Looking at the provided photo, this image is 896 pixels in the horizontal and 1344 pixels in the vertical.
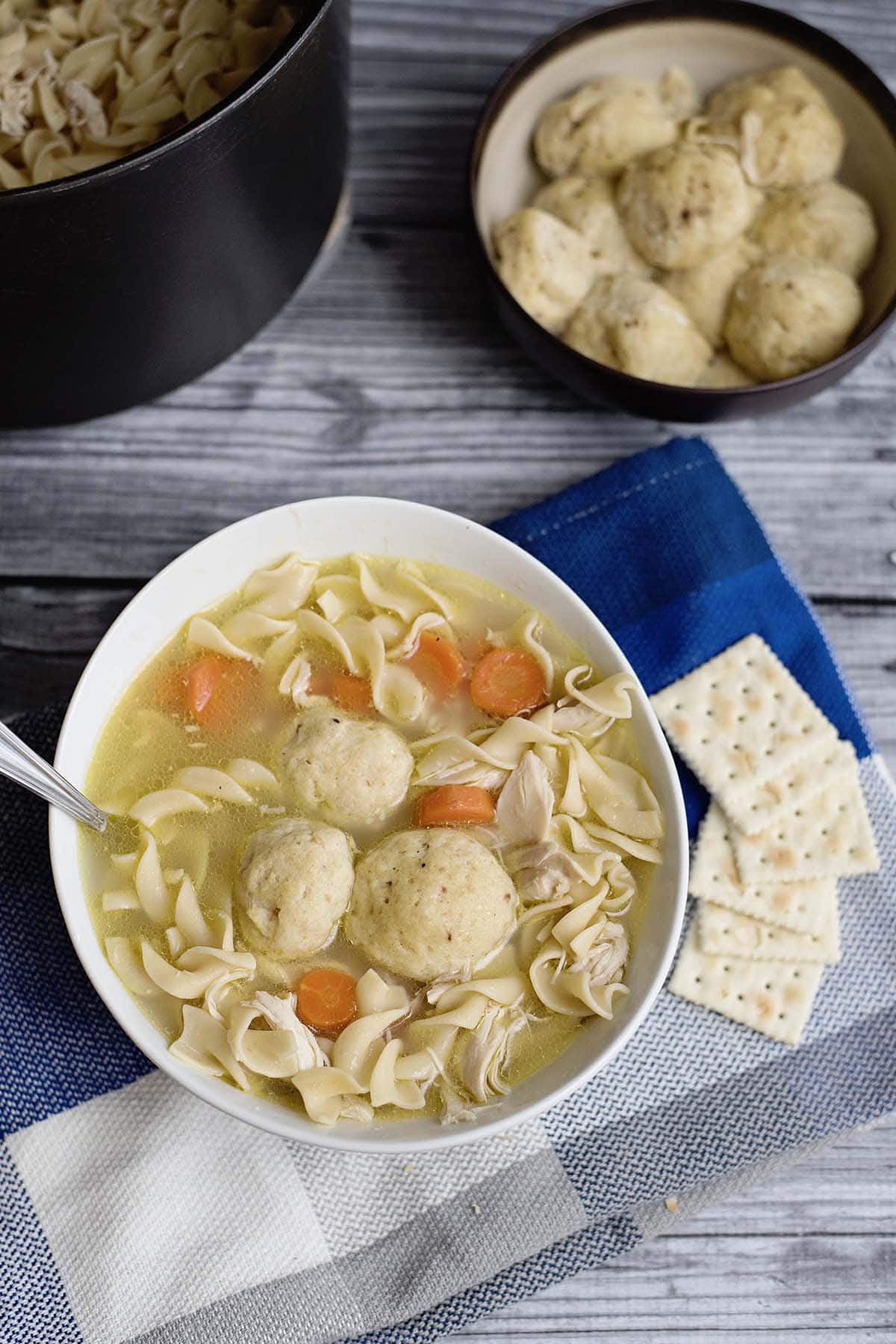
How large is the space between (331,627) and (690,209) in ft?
5.62

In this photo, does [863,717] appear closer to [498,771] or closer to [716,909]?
[716,909]

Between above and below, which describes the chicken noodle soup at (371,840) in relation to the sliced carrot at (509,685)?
below

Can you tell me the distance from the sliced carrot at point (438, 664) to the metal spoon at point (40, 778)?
2.86 feet

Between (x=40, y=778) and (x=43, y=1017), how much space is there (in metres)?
0.79

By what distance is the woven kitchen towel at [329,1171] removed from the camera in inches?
132

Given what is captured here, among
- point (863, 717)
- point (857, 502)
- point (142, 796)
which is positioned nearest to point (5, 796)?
point (142, 796)

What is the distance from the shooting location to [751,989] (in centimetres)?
355

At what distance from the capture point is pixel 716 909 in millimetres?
3578

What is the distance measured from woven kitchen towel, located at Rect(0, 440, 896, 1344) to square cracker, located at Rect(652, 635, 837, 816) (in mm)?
126

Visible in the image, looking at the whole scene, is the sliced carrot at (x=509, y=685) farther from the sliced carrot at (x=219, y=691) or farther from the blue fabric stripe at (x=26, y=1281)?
the blue fabric stripe at (x=26, y=1281)

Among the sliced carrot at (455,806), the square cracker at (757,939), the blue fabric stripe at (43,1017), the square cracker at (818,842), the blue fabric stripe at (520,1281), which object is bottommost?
the blue fabric stripe at (520,1281)

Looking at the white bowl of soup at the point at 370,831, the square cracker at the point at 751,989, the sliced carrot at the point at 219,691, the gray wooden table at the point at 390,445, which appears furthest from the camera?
the gray wooden table at the point at 390,445

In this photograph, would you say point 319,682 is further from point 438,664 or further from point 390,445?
point 390,445

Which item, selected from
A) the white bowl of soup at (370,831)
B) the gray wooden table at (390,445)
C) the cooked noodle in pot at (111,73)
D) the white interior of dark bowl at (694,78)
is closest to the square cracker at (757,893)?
the white bowl of soup at (370,831)
